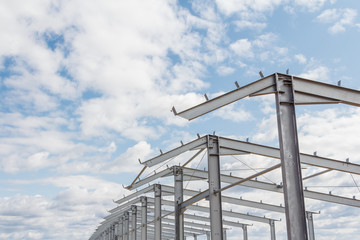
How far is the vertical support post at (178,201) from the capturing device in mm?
21500

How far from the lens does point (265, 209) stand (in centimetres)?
3116

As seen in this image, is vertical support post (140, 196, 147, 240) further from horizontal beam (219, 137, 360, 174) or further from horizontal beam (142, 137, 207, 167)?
horizontal beam (219, 137, 360, 174)

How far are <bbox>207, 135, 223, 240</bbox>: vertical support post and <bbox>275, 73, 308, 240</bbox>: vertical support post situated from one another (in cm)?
648

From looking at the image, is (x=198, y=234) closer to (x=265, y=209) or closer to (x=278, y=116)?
(x=265, y=209)

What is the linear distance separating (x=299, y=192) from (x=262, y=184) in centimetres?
1464

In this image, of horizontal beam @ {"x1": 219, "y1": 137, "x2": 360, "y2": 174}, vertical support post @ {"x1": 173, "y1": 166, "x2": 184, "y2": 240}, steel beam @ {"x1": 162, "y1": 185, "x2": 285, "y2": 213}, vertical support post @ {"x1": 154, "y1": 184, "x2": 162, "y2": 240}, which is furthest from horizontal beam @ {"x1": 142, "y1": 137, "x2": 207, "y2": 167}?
steel beam @ {"x1": 162, "y1": 185, "x2": 285, "y2": 213}

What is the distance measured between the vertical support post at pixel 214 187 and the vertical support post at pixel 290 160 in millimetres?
6482

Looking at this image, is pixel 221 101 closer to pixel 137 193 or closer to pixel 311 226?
pixel 137 193

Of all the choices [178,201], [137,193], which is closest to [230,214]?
[137,193]

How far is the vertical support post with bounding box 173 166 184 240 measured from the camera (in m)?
21.5

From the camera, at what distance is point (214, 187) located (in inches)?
689

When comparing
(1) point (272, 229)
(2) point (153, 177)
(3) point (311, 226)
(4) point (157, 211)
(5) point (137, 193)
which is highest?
(2) point (153, 177)

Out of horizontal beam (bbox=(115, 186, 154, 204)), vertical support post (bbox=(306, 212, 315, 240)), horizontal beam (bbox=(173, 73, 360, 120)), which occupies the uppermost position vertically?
horizontal beam (bbox=(115, 186, 154, 204))

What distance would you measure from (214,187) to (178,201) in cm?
565
